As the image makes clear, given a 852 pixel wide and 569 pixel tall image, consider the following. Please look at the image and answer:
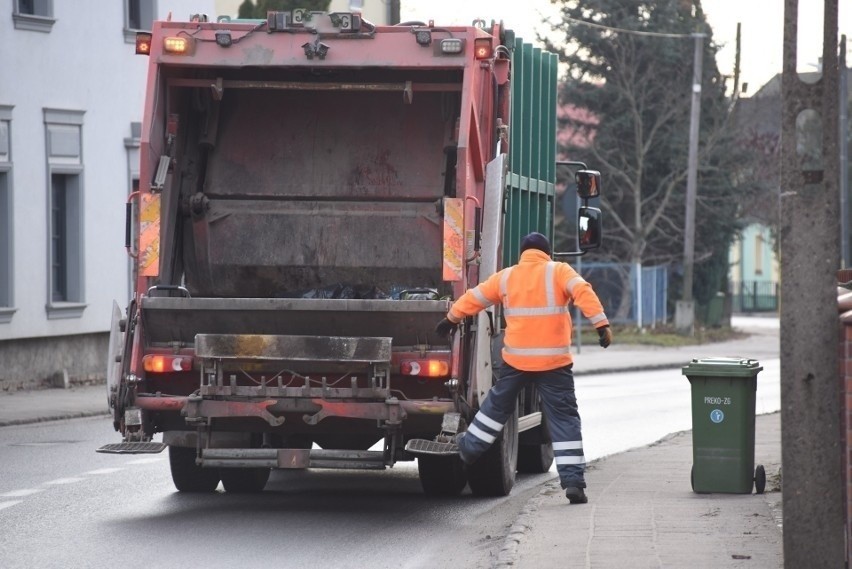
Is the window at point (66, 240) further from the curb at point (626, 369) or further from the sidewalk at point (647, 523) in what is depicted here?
the sidewalk at point (647, 523)

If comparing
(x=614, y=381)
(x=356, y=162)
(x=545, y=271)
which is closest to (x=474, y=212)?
(x=545, y=271)

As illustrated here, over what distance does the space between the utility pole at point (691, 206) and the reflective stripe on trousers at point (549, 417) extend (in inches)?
1100

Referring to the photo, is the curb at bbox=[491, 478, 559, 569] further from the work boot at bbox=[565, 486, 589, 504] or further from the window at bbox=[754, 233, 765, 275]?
the window at bbox=[754, 233, 765, 275]

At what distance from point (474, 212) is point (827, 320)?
372 centimetres

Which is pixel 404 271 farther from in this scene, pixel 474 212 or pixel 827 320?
pixel 827 320

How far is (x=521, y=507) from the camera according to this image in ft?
34.1

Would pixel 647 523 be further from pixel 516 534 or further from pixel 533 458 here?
pixel 533 458

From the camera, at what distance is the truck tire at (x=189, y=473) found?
11.0 metres

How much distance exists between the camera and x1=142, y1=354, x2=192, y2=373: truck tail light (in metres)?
9.77

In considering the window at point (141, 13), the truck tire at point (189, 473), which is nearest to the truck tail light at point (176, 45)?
the truck tire at point (189, 473)

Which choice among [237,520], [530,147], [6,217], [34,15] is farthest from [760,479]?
[34,15]

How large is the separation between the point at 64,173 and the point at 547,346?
13.6 metres

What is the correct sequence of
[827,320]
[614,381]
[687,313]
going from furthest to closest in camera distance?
1. [687,313]
2. [614,381]
3. [827,320]

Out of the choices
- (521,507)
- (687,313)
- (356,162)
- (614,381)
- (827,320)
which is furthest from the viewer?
(687,313)
